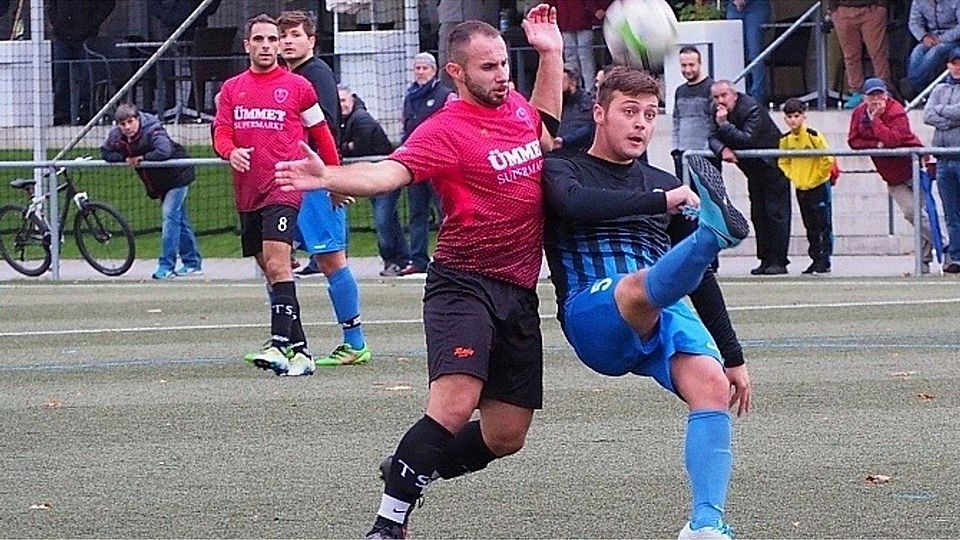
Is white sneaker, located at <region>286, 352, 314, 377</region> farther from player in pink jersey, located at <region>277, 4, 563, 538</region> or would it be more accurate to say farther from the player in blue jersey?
the player in blue jersey

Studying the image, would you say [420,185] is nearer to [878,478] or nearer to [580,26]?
[580,26]

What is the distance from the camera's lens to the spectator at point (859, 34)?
22.1 meters

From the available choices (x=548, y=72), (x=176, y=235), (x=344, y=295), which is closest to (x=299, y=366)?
(x=344, y=295)

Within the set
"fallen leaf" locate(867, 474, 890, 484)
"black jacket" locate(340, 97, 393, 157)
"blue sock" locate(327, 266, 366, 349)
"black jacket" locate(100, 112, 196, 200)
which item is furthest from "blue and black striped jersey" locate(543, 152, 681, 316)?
"black jacket" locate(100, 112, 196, 200)

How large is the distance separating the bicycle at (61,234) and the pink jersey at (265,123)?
9193mm

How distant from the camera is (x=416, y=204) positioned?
19.8 m

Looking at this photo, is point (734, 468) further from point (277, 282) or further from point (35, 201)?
point (35, 201)

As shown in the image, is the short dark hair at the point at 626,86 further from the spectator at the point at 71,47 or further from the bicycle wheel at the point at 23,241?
the spectator at the point at 71,47

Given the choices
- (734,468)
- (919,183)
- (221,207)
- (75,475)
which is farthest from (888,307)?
(221,207)

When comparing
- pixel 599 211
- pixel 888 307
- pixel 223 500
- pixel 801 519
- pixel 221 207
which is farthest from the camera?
pixel 221 207

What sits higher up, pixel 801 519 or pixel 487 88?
pixel 487 88

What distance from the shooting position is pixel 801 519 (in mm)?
7121

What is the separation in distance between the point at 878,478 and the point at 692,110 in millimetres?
11463

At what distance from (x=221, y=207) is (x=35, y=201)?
11.0 feet
